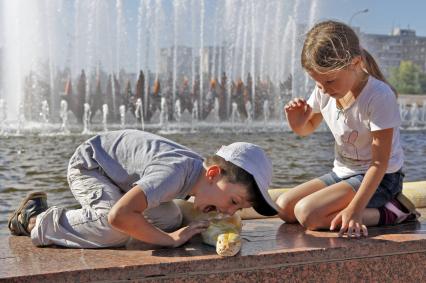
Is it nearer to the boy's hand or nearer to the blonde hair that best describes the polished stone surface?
the boy's hand

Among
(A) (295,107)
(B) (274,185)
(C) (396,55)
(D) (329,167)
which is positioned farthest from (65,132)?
→ (C) (396,55)

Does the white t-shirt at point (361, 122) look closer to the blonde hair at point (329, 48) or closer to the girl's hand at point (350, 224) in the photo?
the blonde hair at point (329, 48)

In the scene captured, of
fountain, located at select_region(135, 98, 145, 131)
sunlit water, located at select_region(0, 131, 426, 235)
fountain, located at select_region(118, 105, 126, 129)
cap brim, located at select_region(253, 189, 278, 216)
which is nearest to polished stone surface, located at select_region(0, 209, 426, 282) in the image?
cap brim, located at select_region(253, 189, 278, 216)

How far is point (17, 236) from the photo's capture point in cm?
341

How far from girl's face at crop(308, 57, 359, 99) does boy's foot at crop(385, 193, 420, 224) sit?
0.68 metres

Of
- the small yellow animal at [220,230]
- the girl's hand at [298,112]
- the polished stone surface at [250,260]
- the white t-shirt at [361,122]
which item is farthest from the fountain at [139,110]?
the polished stone surface at [250,260]

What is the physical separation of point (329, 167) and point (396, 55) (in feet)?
285

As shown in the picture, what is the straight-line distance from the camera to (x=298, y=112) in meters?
3.86

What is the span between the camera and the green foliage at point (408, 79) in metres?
76.4

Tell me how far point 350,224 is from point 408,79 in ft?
259

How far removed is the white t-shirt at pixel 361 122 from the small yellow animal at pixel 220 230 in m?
0.85

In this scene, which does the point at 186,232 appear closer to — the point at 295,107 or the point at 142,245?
the point at 142,245

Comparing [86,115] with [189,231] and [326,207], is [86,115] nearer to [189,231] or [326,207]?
[326,207]

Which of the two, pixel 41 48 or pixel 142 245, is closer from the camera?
pixel 142 245
